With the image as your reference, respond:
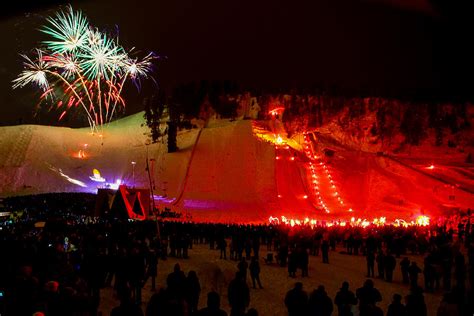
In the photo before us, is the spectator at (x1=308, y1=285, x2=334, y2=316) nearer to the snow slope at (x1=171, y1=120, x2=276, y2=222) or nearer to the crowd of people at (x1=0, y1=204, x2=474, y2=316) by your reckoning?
the crowd of people at (x1=0, y1=204, x2=474, y2=316)


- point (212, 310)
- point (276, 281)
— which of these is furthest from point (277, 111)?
point (212, 310)

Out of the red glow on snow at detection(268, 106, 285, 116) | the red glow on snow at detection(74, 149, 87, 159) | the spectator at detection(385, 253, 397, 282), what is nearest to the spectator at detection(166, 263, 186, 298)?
the spectator at detection(385, 253, 397, 282)

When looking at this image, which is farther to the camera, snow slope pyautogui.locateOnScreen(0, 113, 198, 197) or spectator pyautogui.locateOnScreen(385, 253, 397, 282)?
snow slope pyautogui.locateOnScreen(0, 113, 198, 197)

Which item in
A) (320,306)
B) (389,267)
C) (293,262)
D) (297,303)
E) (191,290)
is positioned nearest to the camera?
(320,306)

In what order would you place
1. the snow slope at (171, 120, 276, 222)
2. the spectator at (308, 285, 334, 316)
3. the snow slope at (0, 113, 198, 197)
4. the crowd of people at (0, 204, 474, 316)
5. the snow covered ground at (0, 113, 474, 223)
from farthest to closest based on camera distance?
the snow slope at (0, 113, 198, 197)
the snow covered ground at (0, 113, 474, 223)
the snow slope at (171, 120, 276, 222)
the spectator at (308, 285, 334, 316)
the crowd of people at (0, 204, 474, 316)

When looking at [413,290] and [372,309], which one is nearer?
[372,309]

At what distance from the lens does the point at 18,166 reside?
45031 mm

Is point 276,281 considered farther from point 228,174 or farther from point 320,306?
point 228,174

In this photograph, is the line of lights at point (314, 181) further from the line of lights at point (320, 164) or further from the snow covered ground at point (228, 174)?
the snow covered ground at point (228, 174)

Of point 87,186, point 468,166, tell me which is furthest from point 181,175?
point 468,166

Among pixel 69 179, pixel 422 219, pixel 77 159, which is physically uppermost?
pixel 77 159

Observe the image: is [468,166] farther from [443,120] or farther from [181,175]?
[181,175]

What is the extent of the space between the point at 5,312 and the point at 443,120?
47.7 meters

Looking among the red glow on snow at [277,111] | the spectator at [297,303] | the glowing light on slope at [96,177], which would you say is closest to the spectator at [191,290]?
the spectator at [297,303]
